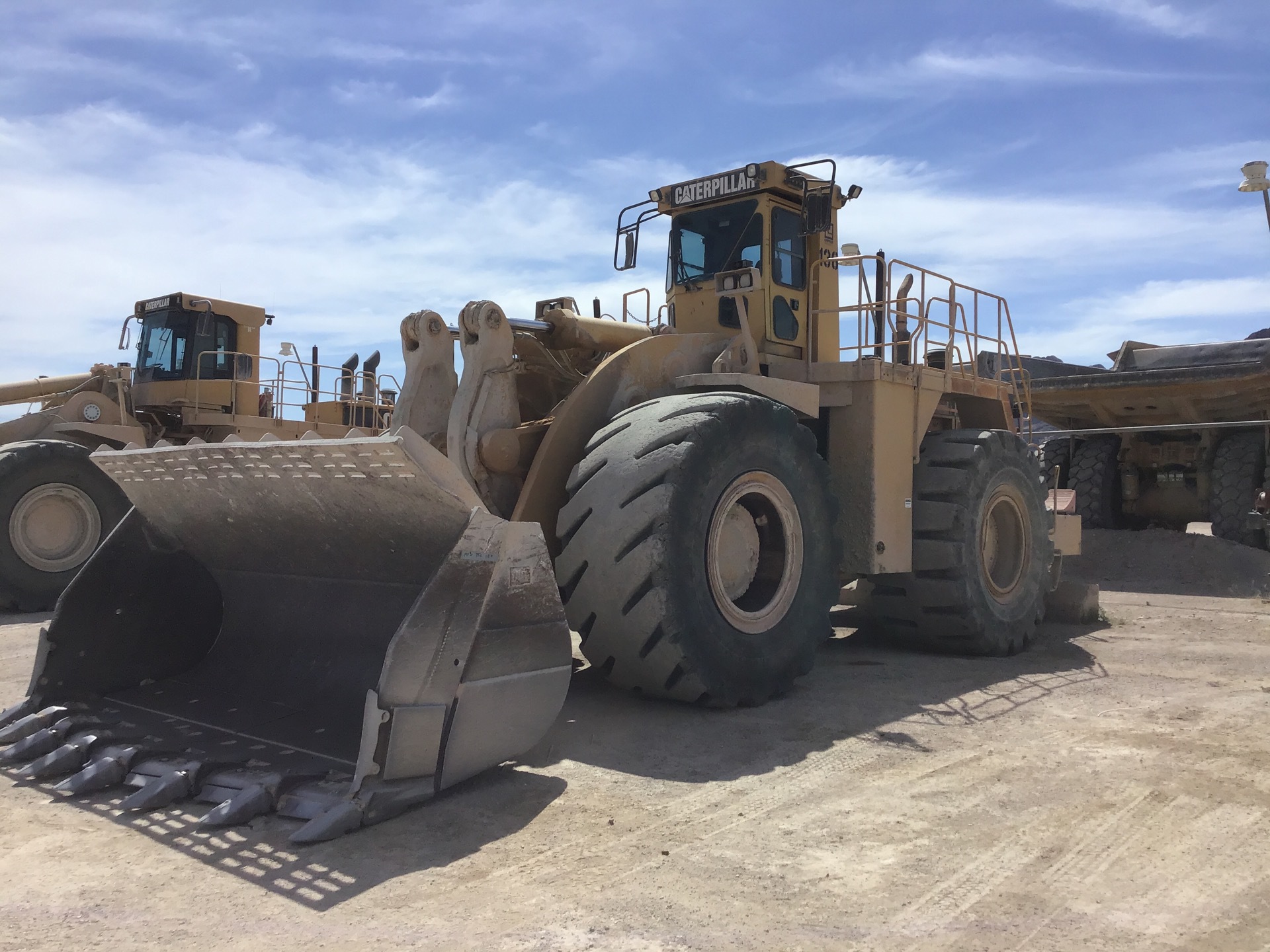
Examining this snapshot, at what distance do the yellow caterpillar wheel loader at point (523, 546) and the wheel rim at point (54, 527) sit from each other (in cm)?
636

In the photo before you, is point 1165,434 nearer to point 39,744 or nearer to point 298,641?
point 298,641

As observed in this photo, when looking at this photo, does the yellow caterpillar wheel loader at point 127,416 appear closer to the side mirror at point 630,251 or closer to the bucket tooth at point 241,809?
the side mirror at point 630,251

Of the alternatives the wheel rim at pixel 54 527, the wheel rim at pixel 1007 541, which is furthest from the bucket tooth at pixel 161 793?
the wheel rim at pixel 54 527

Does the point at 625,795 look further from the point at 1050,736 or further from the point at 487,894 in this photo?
the point at 1050,736

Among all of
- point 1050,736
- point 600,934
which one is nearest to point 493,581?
point 600,934

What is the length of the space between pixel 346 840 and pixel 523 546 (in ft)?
4.15

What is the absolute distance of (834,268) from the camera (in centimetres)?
785

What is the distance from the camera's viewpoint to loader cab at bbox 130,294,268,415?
12.7 m

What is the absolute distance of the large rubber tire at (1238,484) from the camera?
1227 centimetres

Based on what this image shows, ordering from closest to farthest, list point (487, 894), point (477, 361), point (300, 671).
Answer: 1. point (487, 894)
2. point (300, 671)
3. point (477, 361)

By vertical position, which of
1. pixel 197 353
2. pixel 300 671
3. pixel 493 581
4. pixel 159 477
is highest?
pixel 197 353

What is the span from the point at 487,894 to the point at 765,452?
10.3 ft

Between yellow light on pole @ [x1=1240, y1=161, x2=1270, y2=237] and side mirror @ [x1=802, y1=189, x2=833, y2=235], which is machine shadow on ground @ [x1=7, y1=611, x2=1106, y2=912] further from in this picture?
yellow light on pole @ [x1=1240, y1=161, x2=1270, y2=237]

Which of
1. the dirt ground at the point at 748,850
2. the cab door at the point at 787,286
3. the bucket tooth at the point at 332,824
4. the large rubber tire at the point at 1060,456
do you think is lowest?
the dirt ground at the point at 748,850
